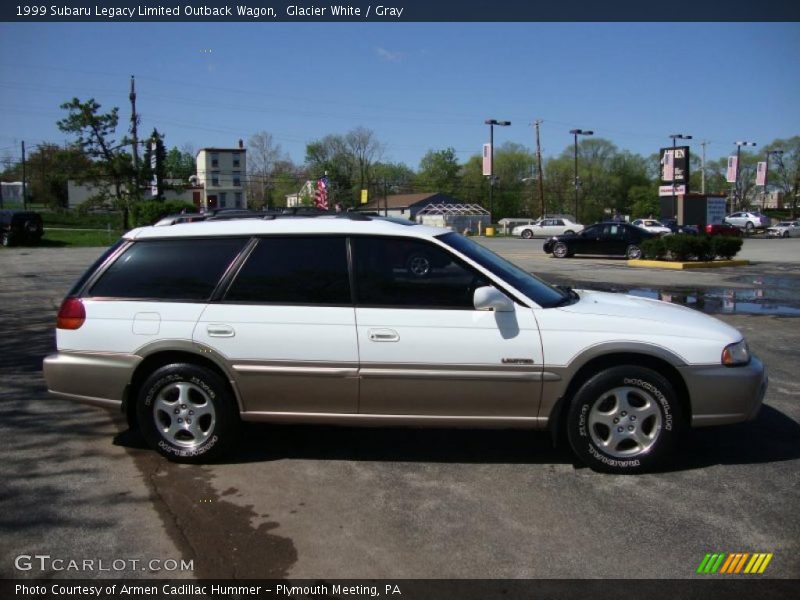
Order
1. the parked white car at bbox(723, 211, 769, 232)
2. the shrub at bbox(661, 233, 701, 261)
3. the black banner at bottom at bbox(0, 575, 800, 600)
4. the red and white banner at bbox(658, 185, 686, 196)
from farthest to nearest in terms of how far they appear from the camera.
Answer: the parked white car at bbox(723, 211, 769, 232) → the red and white banner at bbox(658, 185, 686, 196) → the shrub at bbox(661, 233, 701, 261) → the black banner at bottom at bbox(0, 575, 800, 600)

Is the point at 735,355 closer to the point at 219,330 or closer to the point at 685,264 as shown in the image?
the point at 219,330

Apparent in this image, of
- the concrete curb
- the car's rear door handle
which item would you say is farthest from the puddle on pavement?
the car's rear door handle

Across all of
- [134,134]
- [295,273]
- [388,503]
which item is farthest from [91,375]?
[134,134]

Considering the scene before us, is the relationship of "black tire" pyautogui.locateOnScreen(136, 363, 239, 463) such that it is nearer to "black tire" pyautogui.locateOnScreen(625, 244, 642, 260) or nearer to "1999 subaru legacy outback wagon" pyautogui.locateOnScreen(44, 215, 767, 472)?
"1999 subaru legacy outback wagon" pyautogui.locateOnScreen(44, 215, 767, 472)

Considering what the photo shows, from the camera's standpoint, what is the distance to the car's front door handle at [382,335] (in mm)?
4418

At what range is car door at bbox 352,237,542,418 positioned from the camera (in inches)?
171

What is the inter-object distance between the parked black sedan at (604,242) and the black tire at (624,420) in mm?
21713

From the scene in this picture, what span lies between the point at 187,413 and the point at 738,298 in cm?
1238

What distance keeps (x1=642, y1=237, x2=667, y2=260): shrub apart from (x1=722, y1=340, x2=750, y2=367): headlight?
1864 centimetres

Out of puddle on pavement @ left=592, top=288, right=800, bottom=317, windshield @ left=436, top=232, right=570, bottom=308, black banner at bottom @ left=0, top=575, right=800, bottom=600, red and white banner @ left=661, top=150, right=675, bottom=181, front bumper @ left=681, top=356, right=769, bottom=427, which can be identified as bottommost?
black banner at bottom @ left=0, top=575, right=800, bottom=600

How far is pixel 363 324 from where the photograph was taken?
4461mm

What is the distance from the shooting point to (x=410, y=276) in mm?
4574

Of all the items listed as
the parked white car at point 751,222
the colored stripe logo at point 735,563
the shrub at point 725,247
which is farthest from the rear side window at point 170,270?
the parked white car at point 751,222

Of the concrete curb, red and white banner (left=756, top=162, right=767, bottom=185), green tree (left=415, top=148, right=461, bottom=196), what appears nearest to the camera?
the concrete curb
